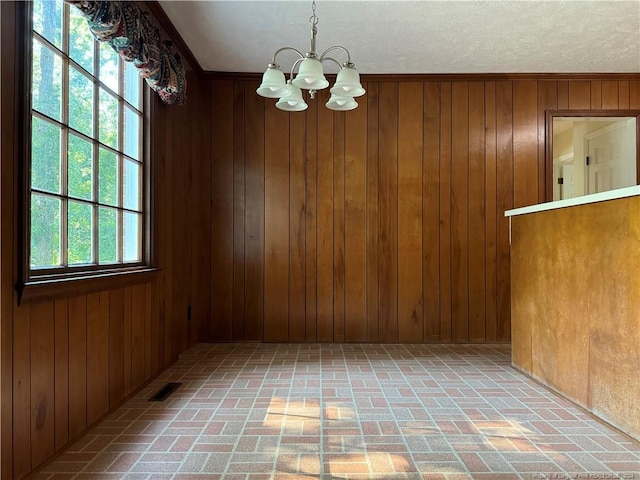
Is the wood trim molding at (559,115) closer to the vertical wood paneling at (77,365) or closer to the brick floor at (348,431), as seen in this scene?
the brick floor at (348,431)

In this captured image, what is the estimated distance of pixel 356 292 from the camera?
3691 mm

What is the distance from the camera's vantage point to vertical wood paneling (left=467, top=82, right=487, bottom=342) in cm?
370

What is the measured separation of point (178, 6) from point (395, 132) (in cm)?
208

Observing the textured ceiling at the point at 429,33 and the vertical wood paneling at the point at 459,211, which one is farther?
the vertical wood paneling at the point at 459,211

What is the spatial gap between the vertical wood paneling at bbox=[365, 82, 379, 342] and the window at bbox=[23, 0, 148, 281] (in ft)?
6.55

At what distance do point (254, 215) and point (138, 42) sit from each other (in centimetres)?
186

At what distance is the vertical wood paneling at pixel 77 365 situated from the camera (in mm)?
1812

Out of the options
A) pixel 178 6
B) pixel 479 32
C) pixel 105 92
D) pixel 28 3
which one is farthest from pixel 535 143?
pixel 28 3

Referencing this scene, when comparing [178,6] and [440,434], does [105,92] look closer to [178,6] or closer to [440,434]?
[178,6]

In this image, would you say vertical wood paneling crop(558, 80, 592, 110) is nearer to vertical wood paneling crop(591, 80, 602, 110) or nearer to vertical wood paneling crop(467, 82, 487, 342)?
vertical wood paneling crop(591, 80, 602, 110)

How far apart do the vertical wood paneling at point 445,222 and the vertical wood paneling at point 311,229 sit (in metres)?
1.21

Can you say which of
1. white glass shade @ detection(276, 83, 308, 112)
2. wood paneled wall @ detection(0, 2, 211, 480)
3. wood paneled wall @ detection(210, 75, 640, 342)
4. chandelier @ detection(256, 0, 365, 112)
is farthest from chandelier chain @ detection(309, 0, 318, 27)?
wood paneled wall @ detection(0, 2, 211, 480)

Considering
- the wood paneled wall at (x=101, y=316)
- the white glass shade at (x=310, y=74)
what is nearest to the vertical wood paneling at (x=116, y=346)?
the wood paneled wall at (x=101, y=316)

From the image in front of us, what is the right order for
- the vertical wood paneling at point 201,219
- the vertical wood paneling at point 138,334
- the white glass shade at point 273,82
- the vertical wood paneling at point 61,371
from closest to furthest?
the vertical wood paneling at point 61,371 → the white glass shade at point 273,82 → the vertical wood paneling at point 138,334 → the vertical wood paneling at point 201,219
